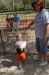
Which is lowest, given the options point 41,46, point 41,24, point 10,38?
point 10,38

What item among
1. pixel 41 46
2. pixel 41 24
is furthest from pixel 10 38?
pixel 41 24

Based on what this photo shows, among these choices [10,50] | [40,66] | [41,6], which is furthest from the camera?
[10,50]

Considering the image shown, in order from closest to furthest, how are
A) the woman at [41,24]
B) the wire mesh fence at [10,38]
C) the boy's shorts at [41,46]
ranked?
the woman at [41,24] → the boy's shorts at [41,46] → the wire mesh fence at [10,38]

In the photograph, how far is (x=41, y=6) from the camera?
4.79m

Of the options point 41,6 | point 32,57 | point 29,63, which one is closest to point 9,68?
point 29,63

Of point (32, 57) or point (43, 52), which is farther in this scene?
point (32, 57)

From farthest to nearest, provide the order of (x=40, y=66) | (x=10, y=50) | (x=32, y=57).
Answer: (x=10, y=50) → (x=32, y=57) → (x=40, y=66)

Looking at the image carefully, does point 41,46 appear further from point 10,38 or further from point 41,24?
point 10,38

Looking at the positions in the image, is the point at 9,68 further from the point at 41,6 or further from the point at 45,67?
the point at 41,6

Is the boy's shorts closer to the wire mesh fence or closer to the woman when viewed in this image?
the woman

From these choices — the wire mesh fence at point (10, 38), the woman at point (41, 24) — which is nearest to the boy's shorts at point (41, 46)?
the woman at point (41, 24)

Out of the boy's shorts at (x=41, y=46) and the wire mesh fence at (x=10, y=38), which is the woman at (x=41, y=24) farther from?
the wire mesh fence at (x=10, y=38)

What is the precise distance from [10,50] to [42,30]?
173 cm

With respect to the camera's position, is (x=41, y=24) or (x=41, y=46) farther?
(x=41, y=46)
